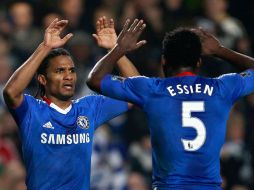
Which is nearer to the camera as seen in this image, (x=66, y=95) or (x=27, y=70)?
(x=27, y=70)

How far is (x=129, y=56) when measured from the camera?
40.7 feet

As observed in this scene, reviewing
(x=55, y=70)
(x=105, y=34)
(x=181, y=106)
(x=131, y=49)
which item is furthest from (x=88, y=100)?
(x=181, y=106)

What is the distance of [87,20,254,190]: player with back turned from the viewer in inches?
250

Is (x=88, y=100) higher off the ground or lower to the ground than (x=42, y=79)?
lower

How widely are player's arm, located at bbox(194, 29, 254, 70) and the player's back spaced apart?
0.36 metres

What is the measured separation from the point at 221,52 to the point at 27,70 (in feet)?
4.87

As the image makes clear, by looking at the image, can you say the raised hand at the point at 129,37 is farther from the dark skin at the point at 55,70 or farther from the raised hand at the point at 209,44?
the dark skin at the point at 55,70

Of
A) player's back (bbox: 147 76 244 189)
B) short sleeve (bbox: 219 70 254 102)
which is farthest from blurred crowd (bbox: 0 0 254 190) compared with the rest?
short sleeve (bbox: 219 70 254 102)

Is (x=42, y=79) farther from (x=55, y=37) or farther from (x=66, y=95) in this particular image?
(x=55, y=37)

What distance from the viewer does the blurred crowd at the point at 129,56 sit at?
456 inches

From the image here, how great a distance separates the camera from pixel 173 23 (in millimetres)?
13086

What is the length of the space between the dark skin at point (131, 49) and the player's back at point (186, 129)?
168 mm

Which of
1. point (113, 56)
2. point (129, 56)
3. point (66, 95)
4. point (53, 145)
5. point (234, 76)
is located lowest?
point (53, 145)

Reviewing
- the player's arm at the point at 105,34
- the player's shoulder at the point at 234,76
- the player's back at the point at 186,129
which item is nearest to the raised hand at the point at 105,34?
the player's arm at the point at 105,34
